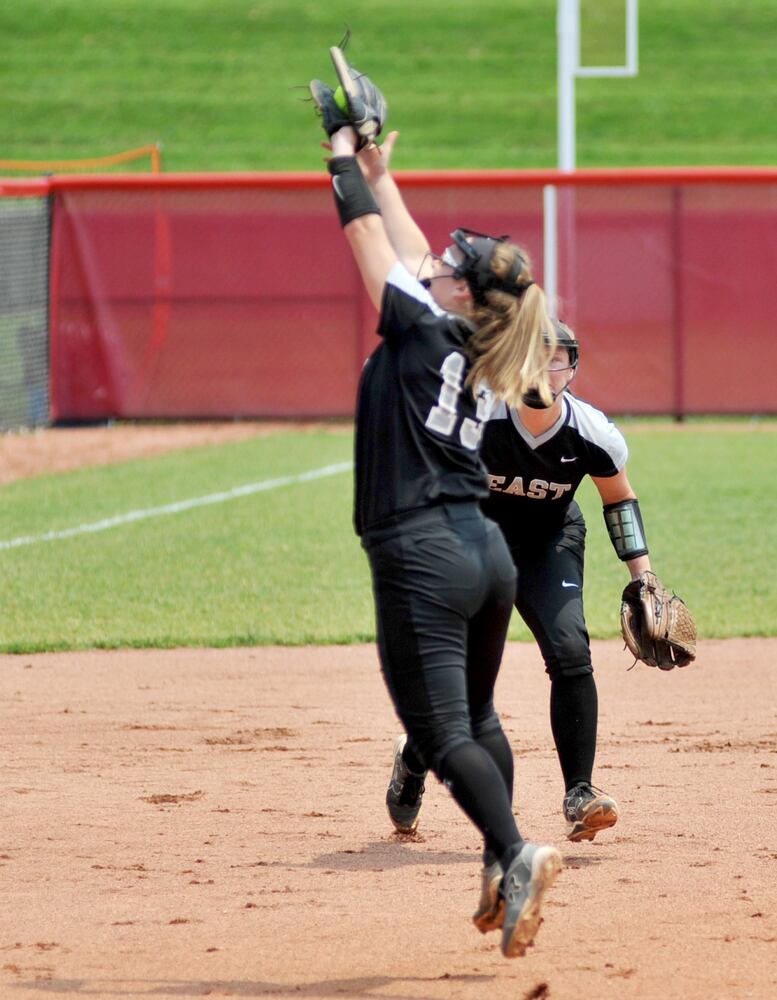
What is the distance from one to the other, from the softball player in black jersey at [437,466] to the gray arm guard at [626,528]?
1.33 metres

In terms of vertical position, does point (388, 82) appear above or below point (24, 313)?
above

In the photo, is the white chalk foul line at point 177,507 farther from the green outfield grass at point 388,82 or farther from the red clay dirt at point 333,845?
the green outfield grass at point 388,82

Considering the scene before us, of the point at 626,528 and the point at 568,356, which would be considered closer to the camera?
the point at 568,356

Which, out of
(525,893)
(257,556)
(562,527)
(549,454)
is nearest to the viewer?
(525,893)

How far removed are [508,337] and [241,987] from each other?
171 centimetres

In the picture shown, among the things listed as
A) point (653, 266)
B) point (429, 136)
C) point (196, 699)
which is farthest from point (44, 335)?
point (429, 136)

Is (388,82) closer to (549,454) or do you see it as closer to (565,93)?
(565,93)

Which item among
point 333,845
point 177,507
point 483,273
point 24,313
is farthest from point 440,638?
point 24,313

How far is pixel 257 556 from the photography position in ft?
34.6

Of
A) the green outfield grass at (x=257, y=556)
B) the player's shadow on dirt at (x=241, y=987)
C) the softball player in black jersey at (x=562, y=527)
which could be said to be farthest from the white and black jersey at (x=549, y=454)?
the green outfield grass at (x=257, y=556)

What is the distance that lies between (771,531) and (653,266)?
730cm

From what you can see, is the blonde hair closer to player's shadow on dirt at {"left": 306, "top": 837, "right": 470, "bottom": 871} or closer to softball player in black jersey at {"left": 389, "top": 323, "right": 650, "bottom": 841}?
softball player in black jersey at {"left": 389, "top": 323, "right": 650, "bottom": 841}

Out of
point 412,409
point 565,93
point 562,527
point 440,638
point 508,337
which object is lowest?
point 565,93

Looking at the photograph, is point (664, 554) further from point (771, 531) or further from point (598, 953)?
point (598, 953)
